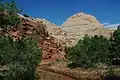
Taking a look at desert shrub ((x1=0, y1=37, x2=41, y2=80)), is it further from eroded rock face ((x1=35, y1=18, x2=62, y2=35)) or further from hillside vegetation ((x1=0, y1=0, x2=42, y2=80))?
eroded rock face ((x1=35, y1=18, x2=62, y2=35))

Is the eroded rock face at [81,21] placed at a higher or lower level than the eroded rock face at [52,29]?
higher

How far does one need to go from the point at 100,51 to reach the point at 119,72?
453 inches

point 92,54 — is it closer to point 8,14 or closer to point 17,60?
point 17,60

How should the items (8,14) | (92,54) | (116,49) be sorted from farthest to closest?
1. (92,54)
2. (116,49)
3. (8,14)

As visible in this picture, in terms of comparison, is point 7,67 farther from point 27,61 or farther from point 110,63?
point 110,63

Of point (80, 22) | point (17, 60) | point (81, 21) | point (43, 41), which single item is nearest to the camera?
point (17, 60)

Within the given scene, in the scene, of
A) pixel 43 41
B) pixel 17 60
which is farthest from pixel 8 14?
pixel 43 41

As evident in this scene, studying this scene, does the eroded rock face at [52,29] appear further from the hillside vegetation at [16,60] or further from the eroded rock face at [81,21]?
the hillside vegetation at [16,60]

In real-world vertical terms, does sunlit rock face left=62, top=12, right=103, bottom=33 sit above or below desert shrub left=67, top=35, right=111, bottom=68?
above

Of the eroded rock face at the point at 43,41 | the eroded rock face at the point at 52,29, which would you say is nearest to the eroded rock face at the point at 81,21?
the eroded rock face at the point at 52,29

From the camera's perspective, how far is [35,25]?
68.8 meters

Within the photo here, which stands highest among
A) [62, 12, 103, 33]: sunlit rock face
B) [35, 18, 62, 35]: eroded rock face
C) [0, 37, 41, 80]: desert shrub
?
[62, 12, 103, 33]: sunlit rock face

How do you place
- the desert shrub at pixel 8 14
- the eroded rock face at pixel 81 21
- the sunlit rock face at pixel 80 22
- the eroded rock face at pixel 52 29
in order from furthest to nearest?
the eroded rock face at pixel 81 21 < the sunlit rock face at pixel 80 22 < the eroded rock face at pixel 52 29 < the desert shrub at pixel 8 14

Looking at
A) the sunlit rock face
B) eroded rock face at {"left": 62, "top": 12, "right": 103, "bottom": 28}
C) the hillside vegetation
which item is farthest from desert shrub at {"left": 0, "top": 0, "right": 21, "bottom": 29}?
eroded rock face at {"left": 62, "top": 12, "right": 103, "bottom": 28}
